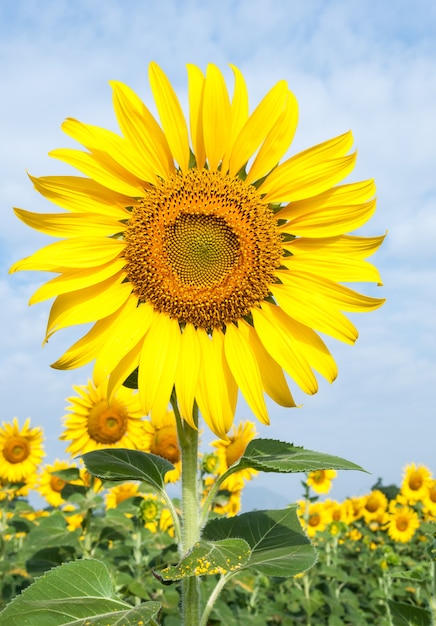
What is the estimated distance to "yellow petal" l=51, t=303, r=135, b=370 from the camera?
2.66 m

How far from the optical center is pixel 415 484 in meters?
12.3

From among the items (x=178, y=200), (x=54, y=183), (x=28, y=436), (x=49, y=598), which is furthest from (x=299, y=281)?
(x=28, y=436)

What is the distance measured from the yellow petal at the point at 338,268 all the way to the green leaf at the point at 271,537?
1.04 m

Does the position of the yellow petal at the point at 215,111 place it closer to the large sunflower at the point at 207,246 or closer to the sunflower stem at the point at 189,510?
the large sunflower at the point at 207,246

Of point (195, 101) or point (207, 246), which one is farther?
point (207, 246)

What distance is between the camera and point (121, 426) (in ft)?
21.4

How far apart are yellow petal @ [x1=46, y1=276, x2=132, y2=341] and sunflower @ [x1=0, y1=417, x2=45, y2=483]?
6.71 m

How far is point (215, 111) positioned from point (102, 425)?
4.36 metres

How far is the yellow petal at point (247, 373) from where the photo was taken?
8.89ft

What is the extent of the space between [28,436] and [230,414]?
702cm

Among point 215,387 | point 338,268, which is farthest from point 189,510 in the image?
point 338,268

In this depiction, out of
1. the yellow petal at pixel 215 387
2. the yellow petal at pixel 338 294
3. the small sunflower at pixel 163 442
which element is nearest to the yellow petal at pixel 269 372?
the yellow petal at pixel 215 387

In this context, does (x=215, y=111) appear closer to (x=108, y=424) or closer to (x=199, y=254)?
(x=199, y=254)

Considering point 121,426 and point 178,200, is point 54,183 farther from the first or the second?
point 121,426
